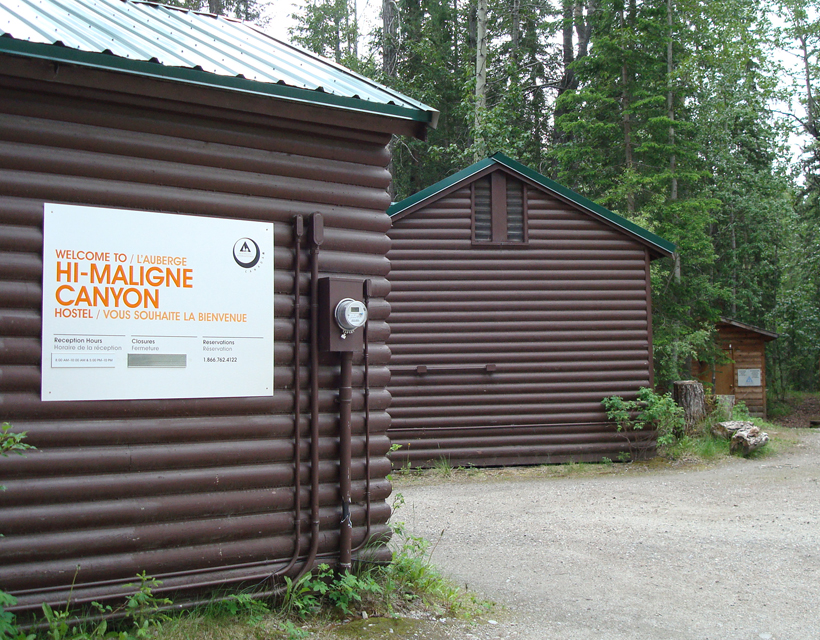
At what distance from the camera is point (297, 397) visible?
5.05 meters

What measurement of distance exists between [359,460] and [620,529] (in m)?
3.98

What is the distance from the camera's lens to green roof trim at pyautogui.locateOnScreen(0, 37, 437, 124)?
410cm

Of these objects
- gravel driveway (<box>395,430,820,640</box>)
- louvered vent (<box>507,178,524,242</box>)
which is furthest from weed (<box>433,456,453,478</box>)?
louvered vent (<box>507,178,524,242</box>)

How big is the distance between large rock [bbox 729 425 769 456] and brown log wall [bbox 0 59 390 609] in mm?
9360

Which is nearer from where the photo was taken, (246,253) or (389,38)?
(246,253)

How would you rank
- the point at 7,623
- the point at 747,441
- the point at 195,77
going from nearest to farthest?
the point at 7,623
the point at 195,77
the point at 747,441

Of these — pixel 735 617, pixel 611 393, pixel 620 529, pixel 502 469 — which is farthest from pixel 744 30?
pixel 735 617

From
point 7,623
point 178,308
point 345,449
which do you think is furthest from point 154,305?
point 7,623

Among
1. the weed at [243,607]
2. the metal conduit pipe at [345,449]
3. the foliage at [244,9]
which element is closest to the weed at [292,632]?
the weed at [243,607]

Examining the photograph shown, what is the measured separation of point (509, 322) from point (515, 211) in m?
1.91

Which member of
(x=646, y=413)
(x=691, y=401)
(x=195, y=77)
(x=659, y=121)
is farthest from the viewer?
(x=659, y=121)

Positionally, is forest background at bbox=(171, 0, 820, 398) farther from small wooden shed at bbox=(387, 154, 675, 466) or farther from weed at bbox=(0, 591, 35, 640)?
weed at bbox=(0, 591, 35, 640)

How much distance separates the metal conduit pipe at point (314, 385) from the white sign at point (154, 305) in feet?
1.01

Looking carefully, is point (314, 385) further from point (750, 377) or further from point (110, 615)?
point (750, 377)
